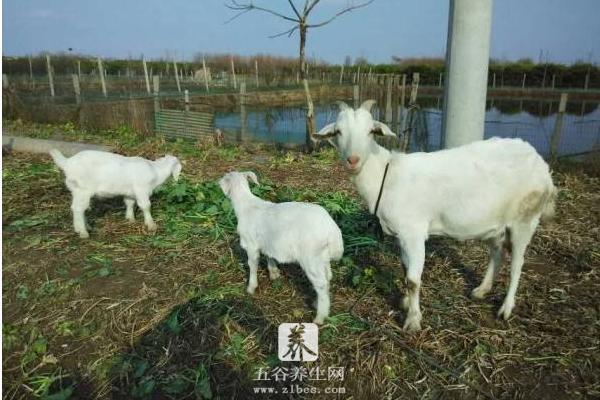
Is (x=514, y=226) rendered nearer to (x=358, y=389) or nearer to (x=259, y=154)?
(x=358, y=389)

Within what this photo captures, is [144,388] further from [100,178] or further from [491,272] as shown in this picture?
[491,272]

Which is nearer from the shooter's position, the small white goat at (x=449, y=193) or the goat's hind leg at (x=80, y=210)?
the small white goat at (x=449, y=193)

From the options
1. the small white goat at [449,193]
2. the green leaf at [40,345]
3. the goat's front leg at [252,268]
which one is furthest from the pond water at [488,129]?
the green leaf at [40,345]

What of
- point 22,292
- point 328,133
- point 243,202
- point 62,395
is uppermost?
point 328,133

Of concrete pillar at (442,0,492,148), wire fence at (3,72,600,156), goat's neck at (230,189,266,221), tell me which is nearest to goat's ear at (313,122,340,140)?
goat's neck at (230,189,266,221)

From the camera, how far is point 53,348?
11.9 feet

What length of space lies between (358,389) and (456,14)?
4207 mm

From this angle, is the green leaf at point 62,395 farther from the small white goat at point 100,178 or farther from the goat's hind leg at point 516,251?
the goat's hind leg at point 516,251

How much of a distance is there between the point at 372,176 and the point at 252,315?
5.24 ft

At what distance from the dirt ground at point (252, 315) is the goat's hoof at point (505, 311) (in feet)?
0.25

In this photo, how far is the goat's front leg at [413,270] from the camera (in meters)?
3.61

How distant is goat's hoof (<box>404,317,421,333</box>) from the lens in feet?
11.9

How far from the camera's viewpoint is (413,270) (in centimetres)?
363

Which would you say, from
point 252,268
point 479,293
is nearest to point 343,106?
point 252,268
